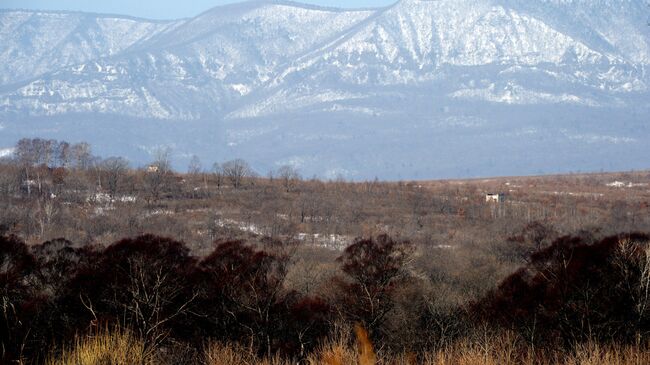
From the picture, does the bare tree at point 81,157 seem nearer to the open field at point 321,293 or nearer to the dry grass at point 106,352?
the open field at point 321,293

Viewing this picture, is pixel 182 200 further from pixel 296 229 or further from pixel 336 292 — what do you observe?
pixel 336 292

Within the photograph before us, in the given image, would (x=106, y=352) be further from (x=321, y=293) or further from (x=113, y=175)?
(x=113, y=175)

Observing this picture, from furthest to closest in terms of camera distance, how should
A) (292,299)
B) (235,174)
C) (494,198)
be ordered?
1. (235,174)
2. (494,198)
3. (292,299)

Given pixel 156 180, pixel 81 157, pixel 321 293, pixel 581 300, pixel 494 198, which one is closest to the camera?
pixel 581 300

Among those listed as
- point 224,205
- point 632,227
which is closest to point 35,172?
point 224,205

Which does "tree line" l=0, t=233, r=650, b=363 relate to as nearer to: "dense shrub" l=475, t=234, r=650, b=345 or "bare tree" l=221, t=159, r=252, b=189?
"dense shrub" l=475, t=234, r=650, b=345

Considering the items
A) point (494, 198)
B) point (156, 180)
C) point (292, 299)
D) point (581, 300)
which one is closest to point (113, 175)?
point (156, 180)

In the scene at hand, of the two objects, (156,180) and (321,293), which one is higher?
(156,180)

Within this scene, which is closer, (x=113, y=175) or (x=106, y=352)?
(x=106, y=352)

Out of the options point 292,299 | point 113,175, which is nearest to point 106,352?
point 292,299

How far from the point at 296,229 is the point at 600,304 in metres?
59.8

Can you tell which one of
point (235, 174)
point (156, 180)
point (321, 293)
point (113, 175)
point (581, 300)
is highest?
point (113, 175)

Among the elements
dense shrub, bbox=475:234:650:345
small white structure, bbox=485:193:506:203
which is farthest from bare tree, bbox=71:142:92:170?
dense shrub, bbox=475:234:650:345

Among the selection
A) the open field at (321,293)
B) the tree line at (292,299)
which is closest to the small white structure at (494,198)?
the open field at (321,293)
